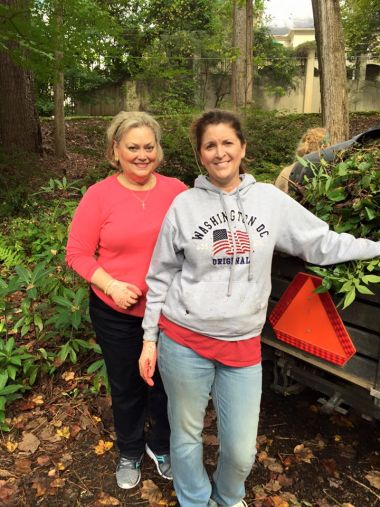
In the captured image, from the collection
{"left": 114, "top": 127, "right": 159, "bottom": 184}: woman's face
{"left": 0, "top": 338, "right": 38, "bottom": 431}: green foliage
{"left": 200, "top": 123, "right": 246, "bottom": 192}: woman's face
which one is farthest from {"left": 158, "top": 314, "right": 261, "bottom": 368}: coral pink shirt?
{"left": 0, "top": 338, "right": 38, "bottom": 431}: green foliage

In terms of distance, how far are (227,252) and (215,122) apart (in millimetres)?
577

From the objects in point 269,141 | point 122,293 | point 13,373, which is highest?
point 269,141

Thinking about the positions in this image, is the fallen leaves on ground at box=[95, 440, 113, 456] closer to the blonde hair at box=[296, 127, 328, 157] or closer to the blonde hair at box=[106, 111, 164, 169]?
the blonde hair at box=[106, 111, 164, 169]

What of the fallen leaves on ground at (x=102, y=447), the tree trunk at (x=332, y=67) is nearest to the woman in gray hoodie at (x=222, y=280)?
the fallen leaves on ground at (x=102, y=447)

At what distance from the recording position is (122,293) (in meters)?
2.16

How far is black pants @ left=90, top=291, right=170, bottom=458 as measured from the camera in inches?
93.4

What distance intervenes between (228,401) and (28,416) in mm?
1873

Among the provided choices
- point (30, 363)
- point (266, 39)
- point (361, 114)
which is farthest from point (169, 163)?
point (266, 39)

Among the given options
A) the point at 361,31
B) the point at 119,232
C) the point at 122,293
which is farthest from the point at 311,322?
the point at 361,31

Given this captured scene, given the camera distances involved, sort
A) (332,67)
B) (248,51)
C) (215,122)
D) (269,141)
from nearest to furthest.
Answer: (215,122) < (332,67) < (269,141) < (248,51)

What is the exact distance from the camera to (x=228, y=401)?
2.03 metres

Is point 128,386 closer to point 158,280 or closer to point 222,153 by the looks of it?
A: point 158,280

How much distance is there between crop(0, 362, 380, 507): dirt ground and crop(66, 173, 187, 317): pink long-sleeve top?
1173mm

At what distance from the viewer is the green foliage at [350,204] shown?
200cm
